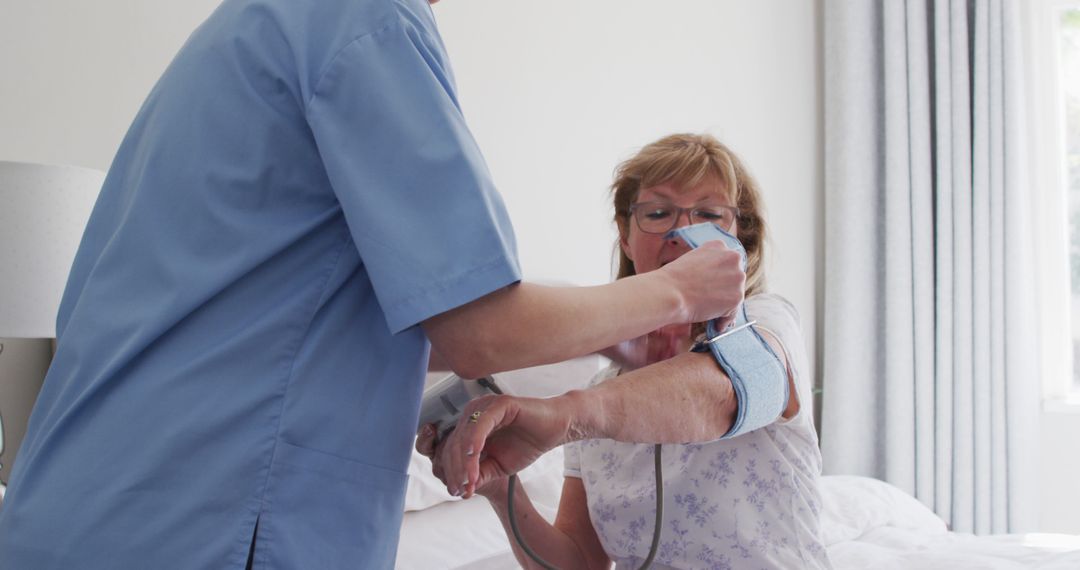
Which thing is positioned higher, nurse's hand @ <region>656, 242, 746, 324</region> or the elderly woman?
nurse's hand @ <region>656, 242, 746, 324</region>

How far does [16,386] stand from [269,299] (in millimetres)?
1391

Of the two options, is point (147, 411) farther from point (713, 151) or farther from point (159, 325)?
point (713, 151)

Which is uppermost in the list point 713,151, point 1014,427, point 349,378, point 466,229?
point 713,151

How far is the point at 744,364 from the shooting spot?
1139 millimetres

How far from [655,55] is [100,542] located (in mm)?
2862

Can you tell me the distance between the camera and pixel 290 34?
0.75 meters

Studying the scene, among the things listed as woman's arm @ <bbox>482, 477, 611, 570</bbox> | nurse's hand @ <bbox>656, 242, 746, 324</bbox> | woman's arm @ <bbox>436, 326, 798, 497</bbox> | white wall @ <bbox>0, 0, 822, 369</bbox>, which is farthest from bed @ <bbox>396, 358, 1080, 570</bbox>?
white wall @ <bbox>0, 0, 822, 369</bbox>

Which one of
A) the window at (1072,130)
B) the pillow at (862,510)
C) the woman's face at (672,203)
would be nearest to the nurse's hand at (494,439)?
the woman's face at (672,203)

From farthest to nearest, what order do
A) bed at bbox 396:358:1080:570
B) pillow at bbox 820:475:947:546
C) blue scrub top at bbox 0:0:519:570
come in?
pillow at bbox 820:475:947:546
bed at bbox 396:358:1080:570
blue scrub top at bbox 0:0:519:570

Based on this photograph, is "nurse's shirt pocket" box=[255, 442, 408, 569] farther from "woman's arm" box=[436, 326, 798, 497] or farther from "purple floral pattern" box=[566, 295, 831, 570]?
"purple floral pattern" box=[566, 295, 831, 570]

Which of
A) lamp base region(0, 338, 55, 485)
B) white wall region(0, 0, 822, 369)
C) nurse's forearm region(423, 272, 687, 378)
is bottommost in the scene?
lamp base region(0, 338, 55, 485)

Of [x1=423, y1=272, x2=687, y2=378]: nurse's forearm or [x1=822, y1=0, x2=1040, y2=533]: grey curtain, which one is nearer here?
[x1=423, y1=272, x2=687, y2=378]: nurse's forearm

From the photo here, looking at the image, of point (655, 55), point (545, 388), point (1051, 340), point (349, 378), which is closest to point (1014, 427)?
point (1051, 340)

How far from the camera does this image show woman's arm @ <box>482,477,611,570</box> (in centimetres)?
138
